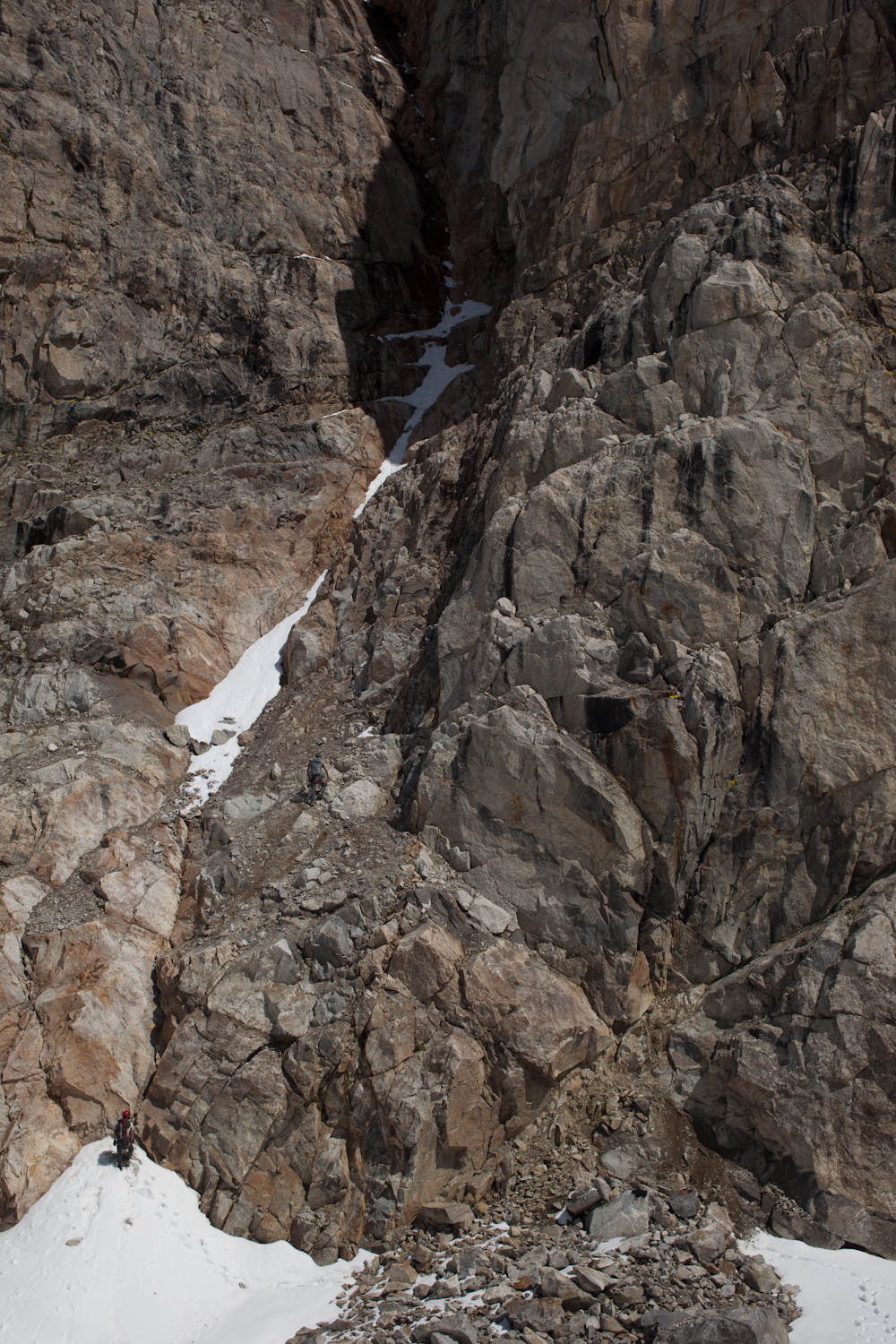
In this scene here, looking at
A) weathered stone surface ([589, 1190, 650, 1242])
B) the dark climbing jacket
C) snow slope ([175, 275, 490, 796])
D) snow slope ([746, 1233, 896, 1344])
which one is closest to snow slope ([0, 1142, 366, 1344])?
the dark climbing jacket

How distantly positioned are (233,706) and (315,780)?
5.86m

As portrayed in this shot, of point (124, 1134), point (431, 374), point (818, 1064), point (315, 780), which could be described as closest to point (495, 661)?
point (315, 780)

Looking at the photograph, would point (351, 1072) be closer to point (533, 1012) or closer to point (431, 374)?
point (533, 1012)

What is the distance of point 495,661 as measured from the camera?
17.5 meters

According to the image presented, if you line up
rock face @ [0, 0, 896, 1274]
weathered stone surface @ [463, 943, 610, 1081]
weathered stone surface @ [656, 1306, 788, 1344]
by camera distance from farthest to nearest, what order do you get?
1. weathered stone surface @ [463, 943, 610, 1081]
2. rock face @ [0, 0, 896, 1274]
3. weathered stone surface @ [656, 1306, 788, 1344]

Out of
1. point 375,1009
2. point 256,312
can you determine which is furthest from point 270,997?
point 256,312

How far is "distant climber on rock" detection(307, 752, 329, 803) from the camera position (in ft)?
59.5

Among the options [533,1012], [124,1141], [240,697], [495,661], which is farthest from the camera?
[240,697]

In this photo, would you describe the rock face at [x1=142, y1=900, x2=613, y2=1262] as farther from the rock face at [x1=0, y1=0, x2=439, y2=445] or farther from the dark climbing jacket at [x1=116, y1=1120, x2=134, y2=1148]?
the rock face at [x1=0, y1=0, x2=439, y2=445]

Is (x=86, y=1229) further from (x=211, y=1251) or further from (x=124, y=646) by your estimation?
(x=124, y=646)

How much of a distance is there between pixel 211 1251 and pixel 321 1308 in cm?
220

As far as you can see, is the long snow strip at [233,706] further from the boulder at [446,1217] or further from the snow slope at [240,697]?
the boulder at [446,1217]

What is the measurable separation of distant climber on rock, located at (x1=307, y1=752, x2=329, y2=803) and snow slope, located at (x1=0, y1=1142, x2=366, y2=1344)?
752 cm

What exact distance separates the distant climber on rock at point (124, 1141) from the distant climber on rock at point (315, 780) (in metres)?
6.99
